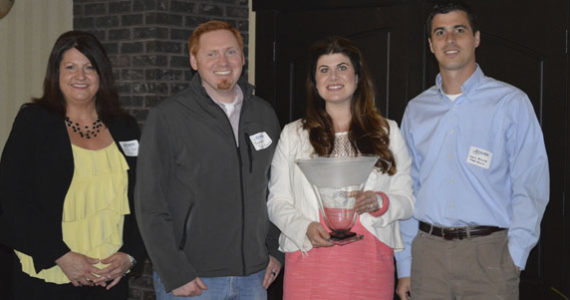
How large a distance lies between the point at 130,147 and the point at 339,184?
965 millimetres

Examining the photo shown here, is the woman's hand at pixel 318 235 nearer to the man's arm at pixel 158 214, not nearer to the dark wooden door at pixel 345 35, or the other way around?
the man's arm at pixel 158 214

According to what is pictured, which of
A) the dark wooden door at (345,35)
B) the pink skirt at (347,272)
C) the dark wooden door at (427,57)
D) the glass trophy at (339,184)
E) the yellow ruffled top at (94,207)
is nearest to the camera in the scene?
the glass trophy at (339,184)

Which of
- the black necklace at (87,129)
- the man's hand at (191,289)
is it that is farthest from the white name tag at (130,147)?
the man's hand at (191,289)

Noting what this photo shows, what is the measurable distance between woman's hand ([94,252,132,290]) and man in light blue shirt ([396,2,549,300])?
3.97 ft

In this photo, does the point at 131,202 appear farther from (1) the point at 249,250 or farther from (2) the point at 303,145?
(2) the point at 303,145

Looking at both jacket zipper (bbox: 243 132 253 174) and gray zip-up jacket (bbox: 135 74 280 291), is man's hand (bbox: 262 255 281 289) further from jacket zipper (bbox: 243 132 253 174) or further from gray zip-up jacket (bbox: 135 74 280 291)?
jacket zipper (bbox: 243 132 253 174)

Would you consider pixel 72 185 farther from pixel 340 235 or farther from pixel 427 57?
pixel 427 57

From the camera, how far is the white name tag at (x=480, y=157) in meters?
2.96

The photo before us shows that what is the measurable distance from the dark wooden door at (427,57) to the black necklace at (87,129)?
200cm

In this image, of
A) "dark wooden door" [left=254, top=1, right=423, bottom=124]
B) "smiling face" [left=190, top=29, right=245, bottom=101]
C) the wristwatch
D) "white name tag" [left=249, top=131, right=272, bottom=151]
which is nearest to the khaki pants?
"white name tag" [left=249, top=131, right=272, bottom=151]

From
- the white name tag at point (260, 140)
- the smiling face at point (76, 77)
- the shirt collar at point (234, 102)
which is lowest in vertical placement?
the white name tag at point (260, 140)

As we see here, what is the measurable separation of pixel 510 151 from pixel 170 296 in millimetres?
1491

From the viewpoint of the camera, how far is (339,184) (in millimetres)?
2697

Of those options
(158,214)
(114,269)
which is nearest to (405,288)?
(158,214)
